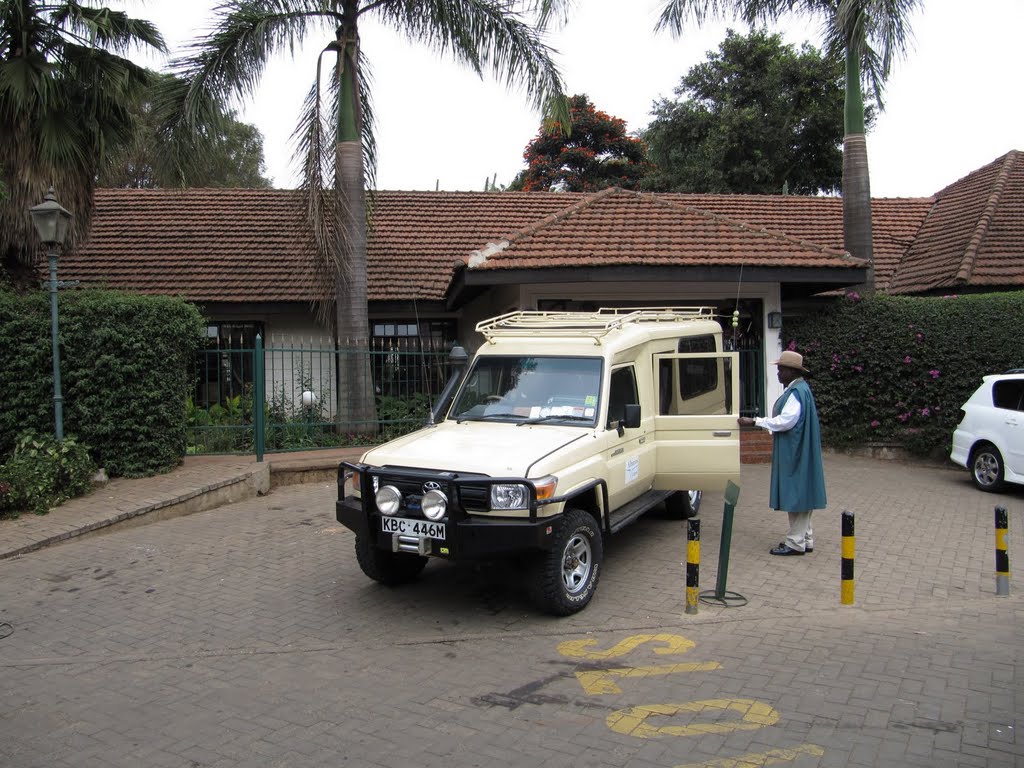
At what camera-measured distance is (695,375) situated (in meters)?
8.31

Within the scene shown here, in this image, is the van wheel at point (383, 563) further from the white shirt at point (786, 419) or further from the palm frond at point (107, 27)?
the palm frond at point (107, 27)

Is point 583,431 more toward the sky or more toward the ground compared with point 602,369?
more toward the ground

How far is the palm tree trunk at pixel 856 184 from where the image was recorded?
48.1 ft

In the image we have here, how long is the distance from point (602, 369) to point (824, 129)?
75.7 feet

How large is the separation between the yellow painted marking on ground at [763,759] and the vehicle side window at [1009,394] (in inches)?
319

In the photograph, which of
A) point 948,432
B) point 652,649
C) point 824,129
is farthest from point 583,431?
point 824,129

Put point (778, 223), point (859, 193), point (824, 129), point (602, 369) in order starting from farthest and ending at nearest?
point (824, 129)
point (778, 223)
point (859, 193)
point (602, 369)

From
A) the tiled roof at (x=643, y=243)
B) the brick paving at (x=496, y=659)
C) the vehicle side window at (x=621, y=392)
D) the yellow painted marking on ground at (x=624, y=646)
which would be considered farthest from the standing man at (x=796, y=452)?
the tiled roof at (x=643, y=243)

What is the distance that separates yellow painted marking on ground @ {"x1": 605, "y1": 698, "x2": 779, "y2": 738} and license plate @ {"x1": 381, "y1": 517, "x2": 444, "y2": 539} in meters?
1.79

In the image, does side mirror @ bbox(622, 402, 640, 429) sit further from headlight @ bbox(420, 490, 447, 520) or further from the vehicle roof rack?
headlight @ bbox(420, 490, 447, 520)

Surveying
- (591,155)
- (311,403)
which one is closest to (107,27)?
(311,403)

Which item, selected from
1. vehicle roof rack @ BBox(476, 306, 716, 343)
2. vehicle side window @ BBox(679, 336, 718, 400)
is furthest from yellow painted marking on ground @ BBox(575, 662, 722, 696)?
vehicle side window @ BBox(679, 336, 718, 400)

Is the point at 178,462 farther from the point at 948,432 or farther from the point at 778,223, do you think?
the point at 778,223

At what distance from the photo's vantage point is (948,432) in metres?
12.8
